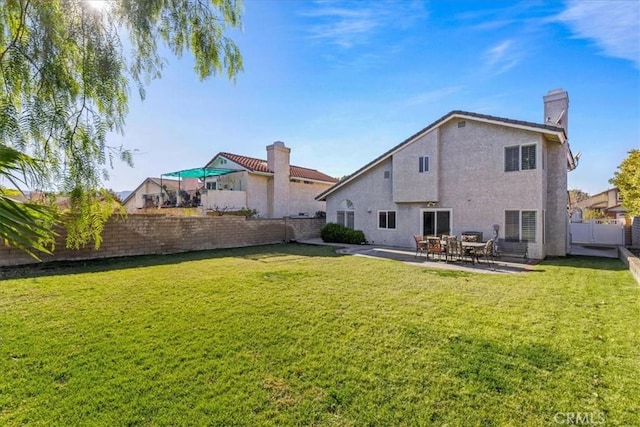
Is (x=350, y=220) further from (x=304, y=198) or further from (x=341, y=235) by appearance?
(x=304, y=198)

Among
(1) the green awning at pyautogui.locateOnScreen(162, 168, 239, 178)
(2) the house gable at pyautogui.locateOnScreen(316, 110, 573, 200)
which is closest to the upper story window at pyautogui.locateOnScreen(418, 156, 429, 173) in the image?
(2) the house gable at pyautogui.locateOnScreen(316, 110, 573, 200)

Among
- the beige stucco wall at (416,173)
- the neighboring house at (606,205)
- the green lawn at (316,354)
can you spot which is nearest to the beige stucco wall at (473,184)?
the beige stucco wall at (416,173)

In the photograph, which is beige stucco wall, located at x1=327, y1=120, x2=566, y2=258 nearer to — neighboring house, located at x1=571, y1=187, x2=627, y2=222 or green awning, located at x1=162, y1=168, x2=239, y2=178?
green awning, located at x1=162, y1=168, x2=239, y2=178

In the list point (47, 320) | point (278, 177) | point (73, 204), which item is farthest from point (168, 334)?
point (278, 177)

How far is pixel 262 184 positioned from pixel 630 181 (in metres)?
22.1

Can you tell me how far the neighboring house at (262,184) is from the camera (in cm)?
2438

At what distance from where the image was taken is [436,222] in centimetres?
1783

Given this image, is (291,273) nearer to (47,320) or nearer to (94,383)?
(47,320)

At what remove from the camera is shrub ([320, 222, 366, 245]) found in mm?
21156

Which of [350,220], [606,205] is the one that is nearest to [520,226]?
[350,220]

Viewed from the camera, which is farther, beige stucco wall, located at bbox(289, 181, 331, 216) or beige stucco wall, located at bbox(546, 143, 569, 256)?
beige stucco wall, located at bbox(289, 181, 331, 216)

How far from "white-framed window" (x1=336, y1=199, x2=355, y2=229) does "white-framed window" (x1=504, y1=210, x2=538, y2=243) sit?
9.70 m

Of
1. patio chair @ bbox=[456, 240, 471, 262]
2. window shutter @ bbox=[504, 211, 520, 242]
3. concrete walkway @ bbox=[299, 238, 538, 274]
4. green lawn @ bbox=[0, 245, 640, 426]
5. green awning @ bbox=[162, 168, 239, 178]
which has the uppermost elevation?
green awning @ bbox=[162, 168, 239, 178]

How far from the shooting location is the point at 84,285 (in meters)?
8.88
